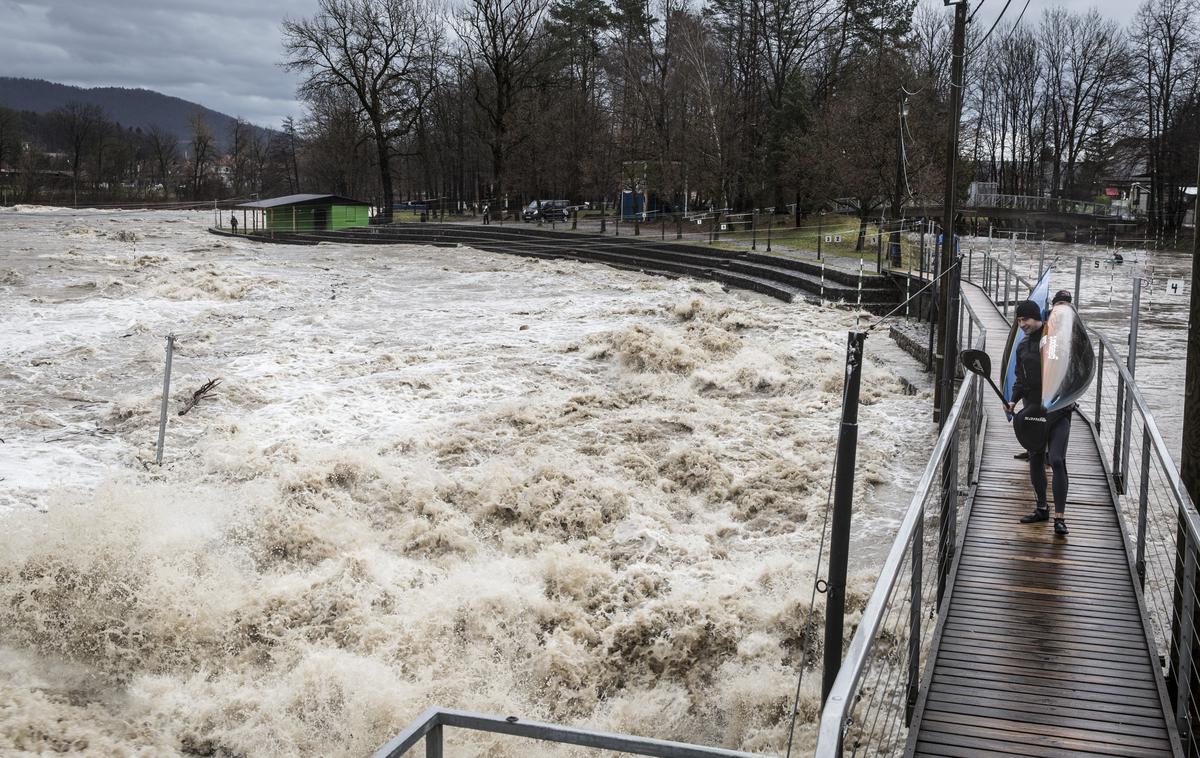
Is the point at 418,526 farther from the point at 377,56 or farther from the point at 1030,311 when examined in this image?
the point at 377,56

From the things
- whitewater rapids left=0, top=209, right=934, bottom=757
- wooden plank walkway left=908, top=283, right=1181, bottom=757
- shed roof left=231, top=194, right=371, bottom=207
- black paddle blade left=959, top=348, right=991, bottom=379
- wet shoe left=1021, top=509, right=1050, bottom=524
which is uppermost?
shed roof left=231, top=194, right=371, bottom=207

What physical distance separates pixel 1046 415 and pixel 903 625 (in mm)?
1968

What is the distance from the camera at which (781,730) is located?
24.6 feet

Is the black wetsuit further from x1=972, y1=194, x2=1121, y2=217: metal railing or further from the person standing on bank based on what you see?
x1=972, y1=194, x2=1121, y2=217: metal railing

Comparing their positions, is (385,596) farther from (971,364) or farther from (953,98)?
(953,98)

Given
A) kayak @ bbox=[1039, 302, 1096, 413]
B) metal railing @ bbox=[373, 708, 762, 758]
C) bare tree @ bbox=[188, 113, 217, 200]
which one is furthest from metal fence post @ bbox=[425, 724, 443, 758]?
bare tree @ bbox=[188, 113, 217, 200]

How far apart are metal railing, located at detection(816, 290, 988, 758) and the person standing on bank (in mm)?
495

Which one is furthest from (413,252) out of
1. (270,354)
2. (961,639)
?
(961,639)

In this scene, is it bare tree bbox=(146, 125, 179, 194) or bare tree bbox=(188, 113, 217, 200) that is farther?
bare tree bbox=(146, 125, 179, 194)

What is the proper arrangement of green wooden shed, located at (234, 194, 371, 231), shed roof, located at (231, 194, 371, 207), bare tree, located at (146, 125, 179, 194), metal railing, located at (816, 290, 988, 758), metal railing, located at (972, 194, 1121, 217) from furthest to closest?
bare tree, located at (146, 125, 179, 194)
metal railing, located at (972, 194, 1121, 217)
shed roof, located at (231, 194, 371, 207)
green wooden shed, located at (234, 194, 371, 231)
metal railing, located at (816, 290, 988, 758)

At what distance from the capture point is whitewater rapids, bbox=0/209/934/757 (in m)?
7.96

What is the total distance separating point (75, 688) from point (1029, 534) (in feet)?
24.8

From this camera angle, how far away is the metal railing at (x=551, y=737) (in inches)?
127

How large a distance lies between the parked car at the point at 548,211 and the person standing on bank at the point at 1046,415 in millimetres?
46743
